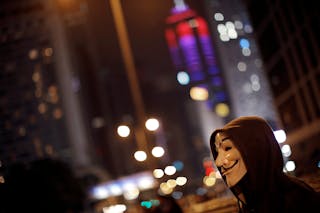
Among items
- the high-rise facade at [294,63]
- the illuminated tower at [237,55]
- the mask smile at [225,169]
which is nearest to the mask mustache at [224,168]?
the mask smile at [225,169]

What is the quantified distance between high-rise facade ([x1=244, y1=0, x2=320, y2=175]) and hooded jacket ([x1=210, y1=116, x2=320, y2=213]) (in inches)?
1602

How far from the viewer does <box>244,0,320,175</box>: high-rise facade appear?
4634 cm

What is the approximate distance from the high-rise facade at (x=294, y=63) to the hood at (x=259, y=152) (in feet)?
134

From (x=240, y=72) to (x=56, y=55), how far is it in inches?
2033

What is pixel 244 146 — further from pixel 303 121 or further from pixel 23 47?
pixel 23 47

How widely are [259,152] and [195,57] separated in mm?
148188

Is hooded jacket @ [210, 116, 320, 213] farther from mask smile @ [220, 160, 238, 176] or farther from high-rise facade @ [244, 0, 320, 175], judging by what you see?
high-rise facade @ [244, 0, 320, 175]

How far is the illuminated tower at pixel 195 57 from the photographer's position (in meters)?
142

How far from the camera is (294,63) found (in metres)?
51.0

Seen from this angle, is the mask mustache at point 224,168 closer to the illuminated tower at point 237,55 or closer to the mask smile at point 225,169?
the mask smile at point 225,169

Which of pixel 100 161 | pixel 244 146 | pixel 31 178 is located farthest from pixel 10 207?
pixel 100 161

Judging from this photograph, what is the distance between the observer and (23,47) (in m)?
110

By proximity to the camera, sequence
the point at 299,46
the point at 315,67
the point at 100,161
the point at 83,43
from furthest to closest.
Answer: the point at 83,43 < the point at 100,161 < the point at 299,46 < the point at 315,67

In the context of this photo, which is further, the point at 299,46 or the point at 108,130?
the point at 108,130
